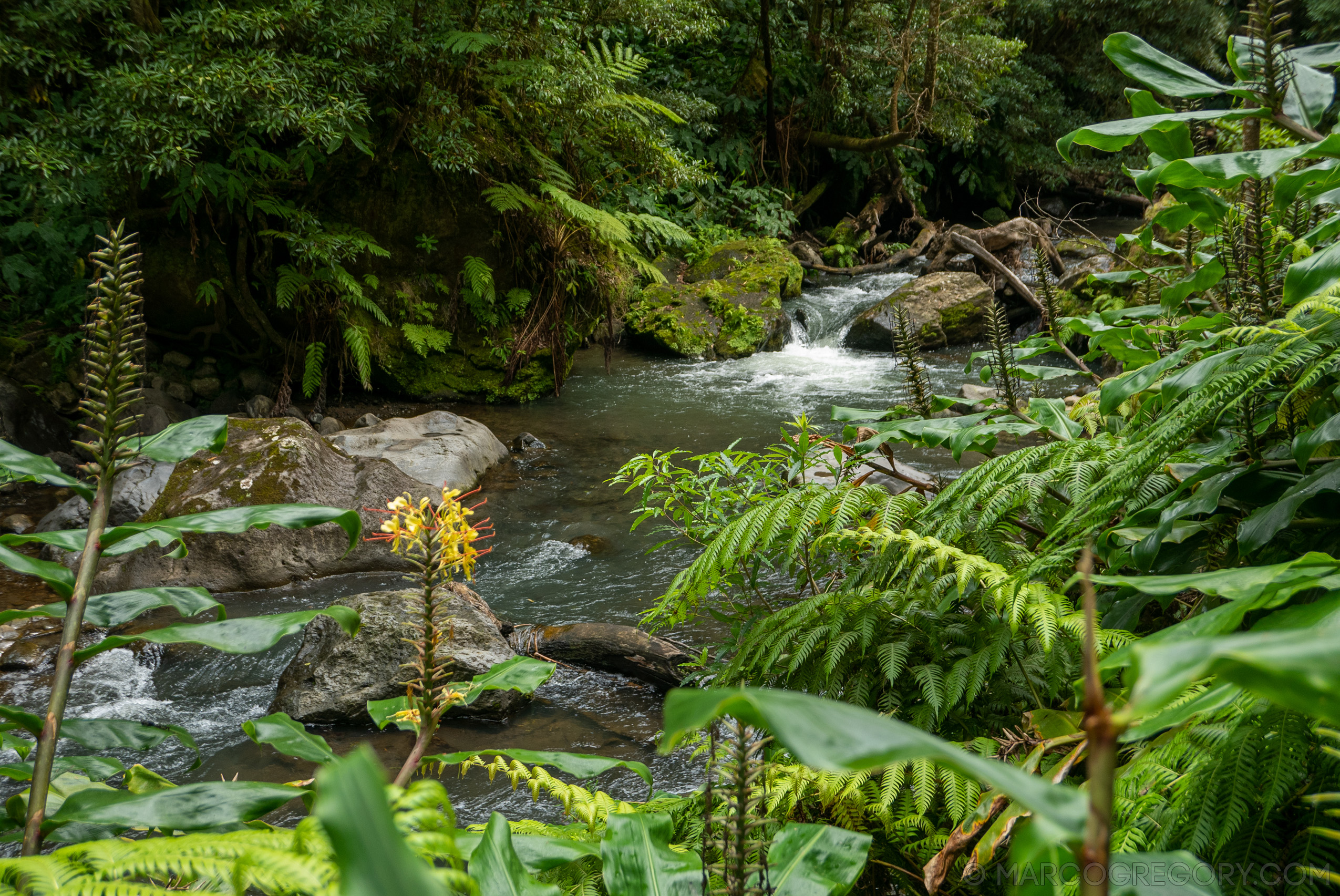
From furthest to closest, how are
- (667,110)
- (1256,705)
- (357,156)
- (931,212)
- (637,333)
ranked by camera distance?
(931,212)
(637,333)
(667,110)
(357,156)
(1256,705)

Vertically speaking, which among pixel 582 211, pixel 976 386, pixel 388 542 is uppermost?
pixel 582 211

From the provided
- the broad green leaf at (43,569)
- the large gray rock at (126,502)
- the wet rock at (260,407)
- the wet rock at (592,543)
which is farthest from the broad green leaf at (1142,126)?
the wet rock at (260,407)

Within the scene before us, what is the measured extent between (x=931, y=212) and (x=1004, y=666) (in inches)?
699

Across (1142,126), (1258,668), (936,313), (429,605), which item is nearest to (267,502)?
(429,605)

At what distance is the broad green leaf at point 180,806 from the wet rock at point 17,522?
5.53 metres

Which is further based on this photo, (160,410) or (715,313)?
(715,313)

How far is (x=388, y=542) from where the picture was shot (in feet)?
16.7

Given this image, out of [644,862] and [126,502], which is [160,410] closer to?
[126,502]

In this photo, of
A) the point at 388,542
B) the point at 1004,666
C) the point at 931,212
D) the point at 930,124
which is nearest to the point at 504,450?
the point at 388,542

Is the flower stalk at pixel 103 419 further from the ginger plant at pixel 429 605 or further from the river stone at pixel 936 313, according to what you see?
the river stone at pixel 936 313

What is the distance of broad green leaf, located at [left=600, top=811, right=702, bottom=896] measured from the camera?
37.9 inches

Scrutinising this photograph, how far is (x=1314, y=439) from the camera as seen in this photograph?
121cm

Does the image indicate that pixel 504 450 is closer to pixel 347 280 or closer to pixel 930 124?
pixel 347 280

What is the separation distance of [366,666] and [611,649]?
45.0 inches
